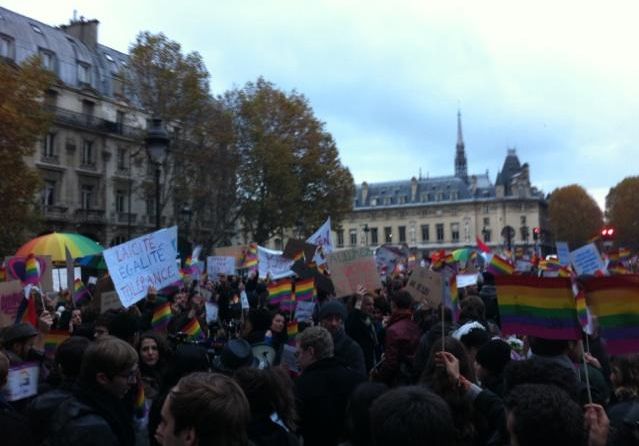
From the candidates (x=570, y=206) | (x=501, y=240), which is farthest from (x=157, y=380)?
(x=501, y=240)

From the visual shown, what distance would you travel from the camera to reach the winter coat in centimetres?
422

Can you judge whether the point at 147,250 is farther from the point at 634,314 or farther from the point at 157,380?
the point at 634,314

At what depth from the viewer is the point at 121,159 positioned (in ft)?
138

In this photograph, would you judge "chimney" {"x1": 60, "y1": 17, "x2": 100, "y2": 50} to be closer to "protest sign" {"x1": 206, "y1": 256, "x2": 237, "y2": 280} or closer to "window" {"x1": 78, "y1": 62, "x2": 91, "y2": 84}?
"window" {"x1": 78, "y1": 62, "x2": 91, "y2": 84}

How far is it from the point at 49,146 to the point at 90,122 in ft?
10.4

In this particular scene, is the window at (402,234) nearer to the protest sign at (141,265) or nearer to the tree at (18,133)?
the tree at (18,133)

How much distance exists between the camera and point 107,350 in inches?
132

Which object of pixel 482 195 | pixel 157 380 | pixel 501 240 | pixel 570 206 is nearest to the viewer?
pixel 157 380

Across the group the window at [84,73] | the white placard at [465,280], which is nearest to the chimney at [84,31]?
the window at [84,73]

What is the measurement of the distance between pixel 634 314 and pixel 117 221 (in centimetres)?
3997

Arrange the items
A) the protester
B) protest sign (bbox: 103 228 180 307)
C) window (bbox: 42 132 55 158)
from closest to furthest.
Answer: the protester, protest sign (bbox: 103 228 180 307), window (bbox: 42 132 55 158)

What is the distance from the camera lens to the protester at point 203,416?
2418mm

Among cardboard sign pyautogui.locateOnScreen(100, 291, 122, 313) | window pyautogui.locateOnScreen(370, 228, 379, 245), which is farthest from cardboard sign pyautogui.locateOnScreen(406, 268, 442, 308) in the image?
window pyautogui.locateOnScreen(370, 228, 379, 245)

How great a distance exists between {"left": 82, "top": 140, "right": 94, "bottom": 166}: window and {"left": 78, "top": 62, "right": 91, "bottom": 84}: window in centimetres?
388
